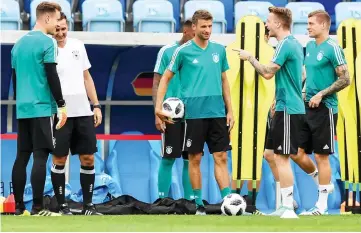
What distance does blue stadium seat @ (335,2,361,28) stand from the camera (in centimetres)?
1550

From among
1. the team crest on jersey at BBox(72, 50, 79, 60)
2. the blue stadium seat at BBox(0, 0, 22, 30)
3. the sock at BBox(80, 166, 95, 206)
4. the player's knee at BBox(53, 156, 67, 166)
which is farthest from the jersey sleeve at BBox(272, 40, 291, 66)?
the blue stadium seat at BBox(0, 0, 22, 30)

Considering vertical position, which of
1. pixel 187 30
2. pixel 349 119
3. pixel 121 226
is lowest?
pixel 121 226

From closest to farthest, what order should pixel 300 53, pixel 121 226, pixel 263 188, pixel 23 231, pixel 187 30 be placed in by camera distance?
pixel 23 231, pixel 121 226, pixel 300 53, pixel 187 30, pixel 263 188

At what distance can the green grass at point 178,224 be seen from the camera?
801 centimetres

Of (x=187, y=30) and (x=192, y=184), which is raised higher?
(x=187, y=30)

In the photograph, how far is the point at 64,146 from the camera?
10.3 meters

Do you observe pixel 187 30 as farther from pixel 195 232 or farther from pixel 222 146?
pixel 195 232

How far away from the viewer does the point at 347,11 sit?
1557 centimetres

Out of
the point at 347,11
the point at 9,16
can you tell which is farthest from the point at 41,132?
the point at 347,11

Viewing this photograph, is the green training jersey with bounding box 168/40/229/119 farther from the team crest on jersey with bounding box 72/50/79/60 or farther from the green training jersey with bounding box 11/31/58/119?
the green training jersey with bounding box 11/31/58/119

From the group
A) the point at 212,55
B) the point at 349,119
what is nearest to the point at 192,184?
the point at 212,55

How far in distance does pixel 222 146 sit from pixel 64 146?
1.52 meters

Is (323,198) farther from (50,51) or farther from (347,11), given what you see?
A: (347,11)

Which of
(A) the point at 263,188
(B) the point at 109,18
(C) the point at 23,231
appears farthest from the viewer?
(B) the point at 109,18
